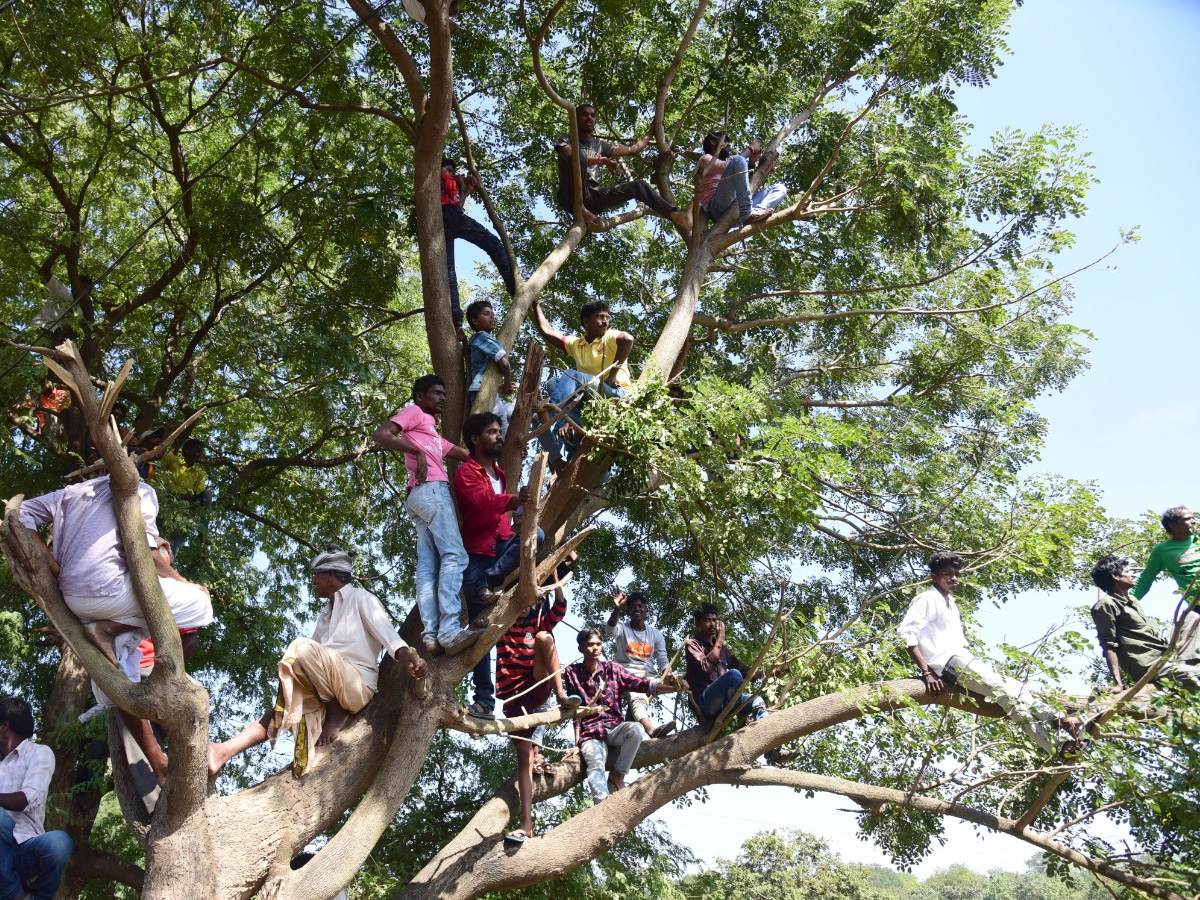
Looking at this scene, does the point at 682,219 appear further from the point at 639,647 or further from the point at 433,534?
the point at 433,534

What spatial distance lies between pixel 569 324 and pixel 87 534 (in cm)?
626

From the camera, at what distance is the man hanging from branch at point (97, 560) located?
16.3 ft

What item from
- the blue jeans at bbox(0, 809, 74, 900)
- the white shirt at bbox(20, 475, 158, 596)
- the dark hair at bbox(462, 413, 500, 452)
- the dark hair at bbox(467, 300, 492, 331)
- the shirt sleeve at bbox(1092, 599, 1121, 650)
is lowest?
the shirt sleeve at bbox(1092, 599, 1121, 650)

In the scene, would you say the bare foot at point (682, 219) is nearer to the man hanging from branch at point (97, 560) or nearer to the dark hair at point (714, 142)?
the dark hair at point (714, 142)

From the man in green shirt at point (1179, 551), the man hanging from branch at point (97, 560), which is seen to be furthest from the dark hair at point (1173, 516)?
the man hanging from branch at point (97, 560)

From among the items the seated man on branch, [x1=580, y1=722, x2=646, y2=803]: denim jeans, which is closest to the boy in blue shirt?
the seated man on branch

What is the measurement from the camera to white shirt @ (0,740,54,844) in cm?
568

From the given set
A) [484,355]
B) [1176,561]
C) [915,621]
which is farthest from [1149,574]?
[484,355]

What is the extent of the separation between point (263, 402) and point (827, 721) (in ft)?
23.7

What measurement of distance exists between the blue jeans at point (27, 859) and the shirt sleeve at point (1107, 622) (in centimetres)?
643

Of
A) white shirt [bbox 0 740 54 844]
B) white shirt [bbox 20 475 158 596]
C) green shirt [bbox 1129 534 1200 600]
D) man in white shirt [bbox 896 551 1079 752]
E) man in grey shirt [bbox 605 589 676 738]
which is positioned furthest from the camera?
man in grey shirt [bbox 605 589 676 738]

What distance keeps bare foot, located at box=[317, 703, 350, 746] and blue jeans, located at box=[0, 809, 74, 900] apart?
144 cm

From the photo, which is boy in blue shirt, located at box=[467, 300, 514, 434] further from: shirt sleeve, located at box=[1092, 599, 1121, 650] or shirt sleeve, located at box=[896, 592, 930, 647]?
shirt sleeve, located at box=[1092, 599, 1121, 650]

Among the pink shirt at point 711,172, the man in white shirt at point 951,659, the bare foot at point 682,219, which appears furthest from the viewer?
the bare foot at point 682,219
